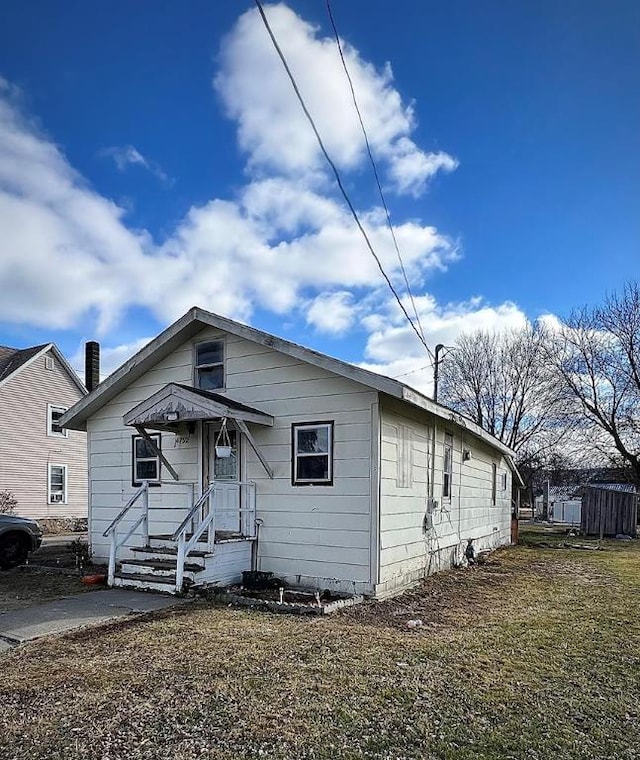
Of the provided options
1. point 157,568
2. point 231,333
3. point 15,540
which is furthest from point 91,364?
point 157,568

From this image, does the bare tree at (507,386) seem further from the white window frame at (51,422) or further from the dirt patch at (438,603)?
the dirt patch at (438,603)

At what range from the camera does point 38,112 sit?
9.20 meters

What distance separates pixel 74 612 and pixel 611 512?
21.2 metres

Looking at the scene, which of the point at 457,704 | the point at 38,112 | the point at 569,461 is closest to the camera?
the point at 457,704

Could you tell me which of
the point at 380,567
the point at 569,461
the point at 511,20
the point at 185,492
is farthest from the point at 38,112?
the point at 569,461

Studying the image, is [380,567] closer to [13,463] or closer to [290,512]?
[290,512]

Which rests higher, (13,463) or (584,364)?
(584,364)

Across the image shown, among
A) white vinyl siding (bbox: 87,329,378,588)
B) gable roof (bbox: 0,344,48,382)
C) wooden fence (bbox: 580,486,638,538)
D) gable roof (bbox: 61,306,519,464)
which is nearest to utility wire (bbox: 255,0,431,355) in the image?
gable roof (bbox: 61,306,519,464)

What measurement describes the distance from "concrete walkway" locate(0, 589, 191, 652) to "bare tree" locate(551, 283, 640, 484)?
1089 inches

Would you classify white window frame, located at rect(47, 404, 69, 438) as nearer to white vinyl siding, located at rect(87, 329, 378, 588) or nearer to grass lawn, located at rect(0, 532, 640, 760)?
white vinyl siding, located at rect(87, 329, 378, 588)

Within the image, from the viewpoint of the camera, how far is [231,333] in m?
9.44

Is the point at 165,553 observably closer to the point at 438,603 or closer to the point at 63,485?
the point at 438,603

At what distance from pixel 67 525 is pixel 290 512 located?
18.2m

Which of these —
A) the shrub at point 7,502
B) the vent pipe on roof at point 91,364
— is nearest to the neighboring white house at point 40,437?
the shrub at point 7,502
